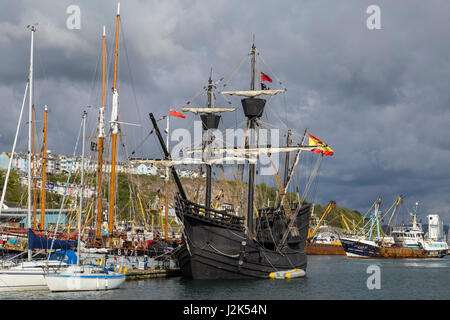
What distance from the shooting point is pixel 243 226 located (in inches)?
1748

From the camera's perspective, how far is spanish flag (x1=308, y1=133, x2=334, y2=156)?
54.3m

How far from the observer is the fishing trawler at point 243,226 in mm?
42688

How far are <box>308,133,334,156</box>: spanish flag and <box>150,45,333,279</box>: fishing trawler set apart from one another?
109mm

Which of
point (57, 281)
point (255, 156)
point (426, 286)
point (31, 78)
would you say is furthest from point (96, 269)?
point (426, 286)

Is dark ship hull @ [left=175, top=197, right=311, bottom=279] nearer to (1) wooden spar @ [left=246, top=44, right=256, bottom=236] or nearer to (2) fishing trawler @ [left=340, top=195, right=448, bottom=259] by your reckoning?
(1) wooden spar @ [left=246, top=44, right=256, bottom=236]

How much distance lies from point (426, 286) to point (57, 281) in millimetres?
35628

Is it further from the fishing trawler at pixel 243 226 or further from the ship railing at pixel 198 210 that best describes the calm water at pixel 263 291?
the ship railing at pixel 198 210

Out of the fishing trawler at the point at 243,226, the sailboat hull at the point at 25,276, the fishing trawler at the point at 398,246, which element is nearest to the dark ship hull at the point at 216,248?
the fishing trawler at the point at 243,226

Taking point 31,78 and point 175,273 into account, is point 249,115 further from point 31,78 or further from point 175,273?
point 31,78

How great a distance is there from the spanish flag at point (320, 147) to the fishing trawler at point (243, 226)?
0.36 ft

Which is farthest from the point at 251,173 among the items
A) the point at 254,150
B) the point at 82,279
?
the point at 82,279

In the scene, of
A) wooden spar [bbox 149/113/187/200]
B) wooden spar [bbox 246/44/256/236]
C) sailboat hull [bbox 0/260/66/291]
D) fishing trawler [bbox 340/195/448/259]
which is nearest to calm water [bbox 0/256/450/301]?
sailboat hull [bbox 0/260/66/291]
